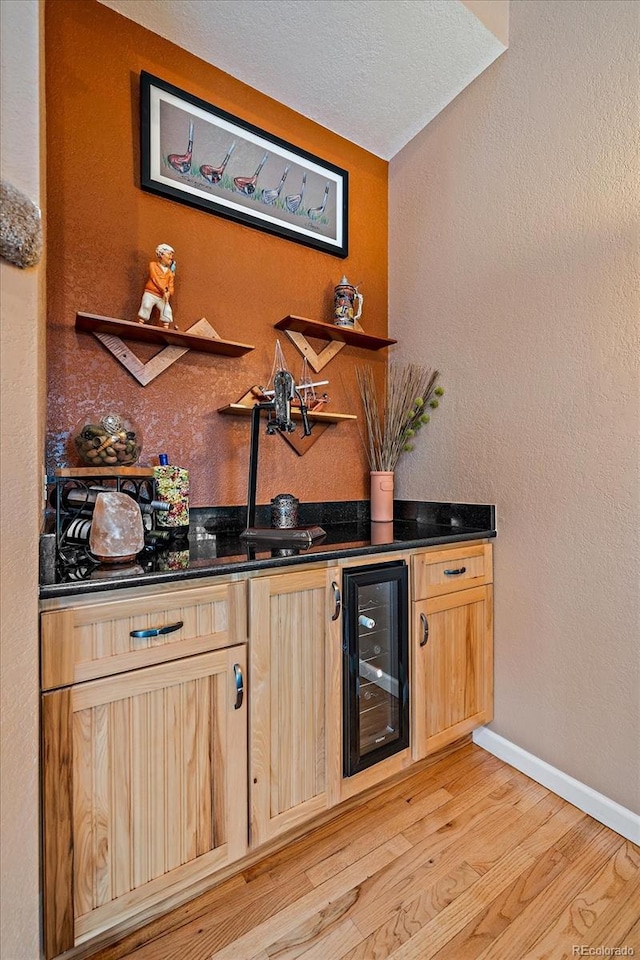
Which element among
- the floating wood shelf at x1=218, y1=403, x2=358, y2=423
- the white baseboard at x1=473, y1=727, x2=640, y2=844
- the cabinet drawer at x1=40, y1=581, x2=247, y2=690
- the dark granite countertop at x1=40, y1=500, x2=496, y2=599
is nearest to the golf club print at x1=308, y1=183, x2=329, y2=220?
the floating wood shelf at x1=218, y1=403, x2=358, y2=423

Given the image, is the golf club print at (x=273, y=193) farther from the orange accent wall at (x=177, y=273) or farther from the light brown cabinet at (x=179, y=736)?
the light brown cabinet at (x=179, y=736)

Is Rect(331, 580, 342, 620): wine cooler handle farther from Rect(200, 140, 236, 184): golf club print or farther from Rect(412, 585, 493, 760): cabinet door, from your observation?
Rect(200, 140, 236, 184): golf club print

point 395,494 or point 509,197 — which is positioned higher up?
point 509,197

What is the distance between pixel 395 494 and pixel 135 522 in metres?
1.42

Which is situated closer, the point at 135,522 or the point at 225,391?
the point at 135,522

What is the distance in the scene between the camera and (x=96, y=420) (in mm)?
1595

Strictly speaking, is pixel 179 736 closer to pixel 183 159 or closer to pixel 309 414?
pixel 309 414

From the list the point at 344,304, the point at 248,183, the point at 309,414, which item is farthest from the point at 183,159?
the point at 309,414

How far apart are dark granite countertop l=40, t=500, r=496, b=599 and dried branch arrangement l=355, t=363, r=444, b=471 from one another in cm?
28

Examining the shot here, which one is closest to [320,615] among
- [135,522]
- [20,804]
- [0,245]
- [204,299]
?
[135,522]

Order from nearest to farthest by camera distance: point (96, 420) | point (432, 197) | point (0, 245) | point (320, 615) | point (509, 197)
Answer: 1. point (0, 245)
2. point (320, 615)
3. point (96, 420)
4. point (509, 197)
5. point (432, 197)

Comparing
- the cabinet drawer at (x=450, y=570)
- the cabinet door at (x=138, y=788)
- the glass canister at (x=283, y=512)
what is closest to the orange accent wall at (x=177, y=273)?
the glass canister at (x=283, y=512)

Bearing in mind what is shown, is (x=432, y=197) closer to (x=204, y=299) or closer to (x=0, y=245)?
(x=204, y=299)

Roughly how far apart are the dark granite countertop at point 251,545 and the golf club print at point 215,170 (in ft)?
4.47
